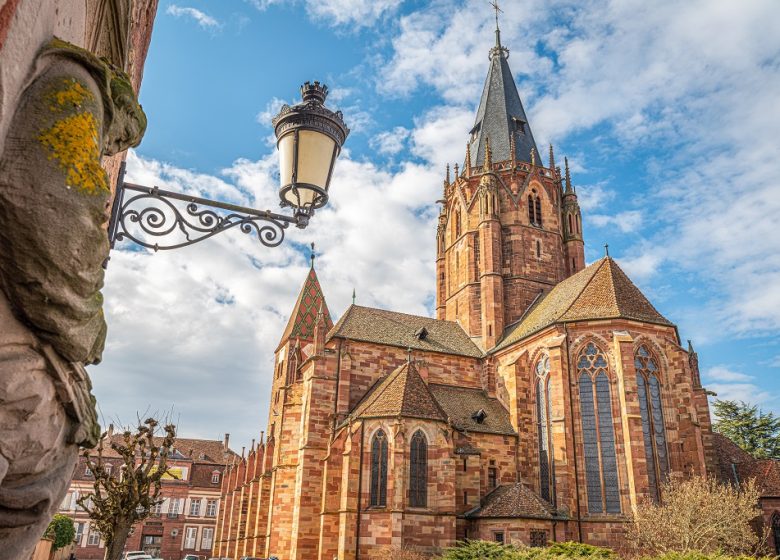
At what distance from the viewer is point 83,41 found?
3.62 meters

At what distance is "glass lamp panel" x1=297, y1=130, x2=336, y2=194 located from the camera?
592 cm

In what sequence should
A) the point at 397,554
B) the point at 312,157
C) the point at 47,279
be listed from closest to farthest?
the point at 47,279 < the point at 312,157 < the point at 397,554

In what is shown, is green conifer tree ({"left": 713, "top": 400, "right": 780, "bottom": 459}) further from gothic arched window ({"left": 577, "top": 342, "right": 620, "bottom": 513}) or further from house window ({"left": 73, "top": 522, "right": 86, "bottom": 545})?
house window ({"left": 73, "top": 522, "right": 86, "bottom": 545})

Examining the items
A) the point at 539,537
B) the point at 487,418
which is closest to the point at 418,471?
the point at 539,537

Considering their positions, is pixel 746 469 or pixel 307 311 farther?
pixel 307 311

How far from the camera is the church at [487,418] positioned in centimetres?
2705

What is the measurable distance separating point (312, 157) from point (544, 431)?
92.7ft

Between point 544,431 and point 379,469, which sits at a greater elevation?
point 544,431

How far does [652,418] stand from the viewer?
29594mm

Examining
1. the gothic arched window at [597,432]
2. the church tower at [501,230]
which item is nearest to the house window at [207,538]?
the church tower at [501,230]

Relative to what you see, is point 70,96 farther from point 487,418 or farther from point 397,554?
point 487,418

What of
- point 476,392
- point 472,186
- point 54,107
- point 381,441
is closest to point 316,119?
point 54,107

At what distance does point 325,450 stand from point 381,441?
448cm

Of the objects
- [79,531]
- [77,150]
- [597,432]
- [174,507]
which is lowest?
[79,531]
